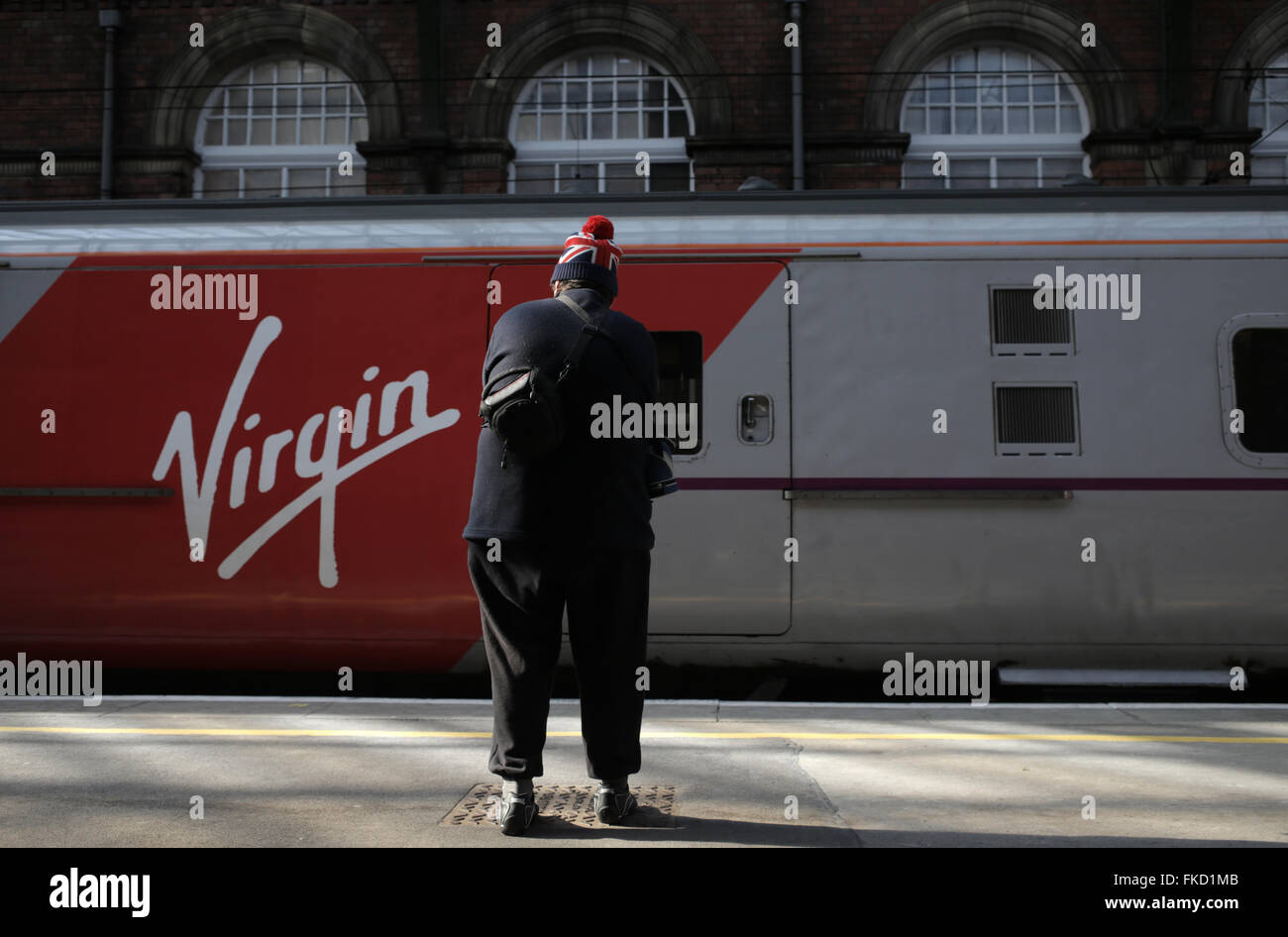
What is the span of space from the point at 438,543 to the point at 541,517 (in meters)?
3.05

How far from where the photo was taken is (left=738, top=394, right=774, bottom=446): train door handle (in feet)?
19.6

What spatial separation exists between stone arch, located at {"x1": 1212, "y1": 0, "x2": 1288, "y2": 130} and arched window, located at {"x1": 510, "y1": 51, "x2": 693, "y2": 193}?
6.07 meters

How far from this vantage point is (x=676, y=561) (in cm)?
597

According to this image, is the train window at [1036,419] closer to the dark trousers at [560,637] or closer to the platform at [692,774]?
the platform at [692,774]

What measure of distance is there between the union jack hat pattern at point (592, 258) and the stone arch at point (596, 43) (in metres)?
10.2

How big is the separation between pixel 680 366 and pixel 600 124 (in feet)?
27.2

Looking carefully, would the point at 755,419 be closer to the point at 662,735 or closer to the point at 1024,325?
the point at 1024,325

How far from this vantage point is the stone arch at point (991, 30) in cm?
1298

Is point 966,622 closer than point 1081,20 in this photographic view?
Yes

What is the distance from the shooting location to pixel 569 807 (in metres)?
3.35

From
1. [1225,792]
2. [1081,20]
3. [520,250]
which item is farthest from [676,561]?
[1081,20]

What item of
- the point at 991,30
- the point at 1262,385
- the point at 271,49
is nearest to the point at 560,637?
the point at 1262,385

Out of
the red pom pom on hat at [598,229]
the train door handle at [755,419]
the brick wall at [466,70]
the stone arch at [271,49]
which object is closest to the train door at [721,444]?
the train door handle at [755,419]

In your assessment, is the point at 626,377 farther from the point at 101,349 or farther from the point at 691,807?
the point at 101,349
